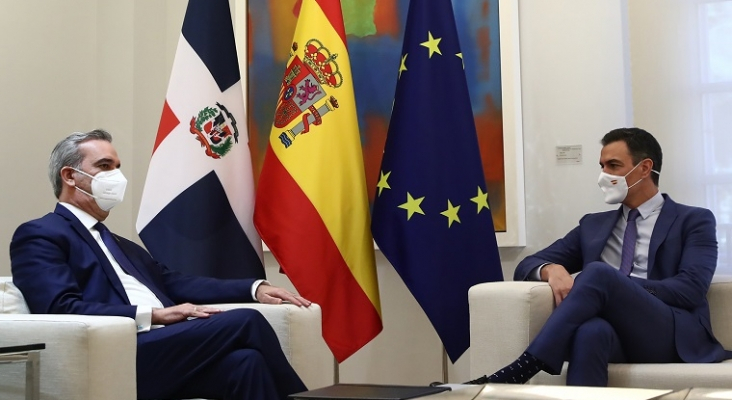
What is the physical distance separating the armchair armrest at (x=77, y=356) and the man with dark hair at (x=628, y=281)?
100 centimetres

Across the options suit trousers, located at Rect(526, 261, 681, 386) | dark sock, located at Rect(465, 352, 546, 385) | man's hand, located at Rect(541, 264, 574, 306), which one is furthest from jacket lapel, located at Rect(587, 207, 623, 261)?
dark sock, located at Rect(465, 352, 546, 385)

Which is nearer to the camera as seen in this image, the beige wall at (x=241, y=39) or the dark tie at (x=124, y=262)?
the dark tie at (x=124, y=262)

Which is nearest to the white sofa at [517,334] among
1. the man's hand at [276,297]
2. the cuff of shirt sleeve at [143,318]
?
the man's hand at [276,297]

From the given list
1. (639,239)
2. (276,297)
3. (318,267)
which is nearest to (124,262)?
(276,297)

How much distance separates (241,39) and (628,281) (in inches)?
94.0

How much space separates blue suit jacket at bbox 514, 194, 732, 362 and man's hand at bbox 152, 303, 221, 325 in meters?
1.24

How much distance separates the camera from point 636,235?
3508 mm

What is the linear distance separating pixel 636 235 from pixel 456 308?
763 mm

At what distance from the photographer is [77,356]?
2.29m

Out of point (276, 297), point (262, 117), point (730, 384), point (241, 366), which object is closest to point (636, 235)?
point (730, 384)

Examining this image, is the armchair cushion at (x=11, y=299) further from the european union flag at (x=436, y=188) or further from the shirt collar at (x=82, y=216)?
the european union flag at (x=436, y=188)

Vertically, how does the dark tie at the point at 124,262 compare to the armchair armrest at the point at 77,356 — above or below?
above

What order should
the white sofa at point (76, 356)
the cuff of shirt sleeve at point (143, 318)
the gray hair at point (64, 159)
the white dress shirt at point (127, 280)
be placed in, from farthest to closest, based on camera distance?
the gray hair at point (64, 159)
the white dress shirt at point (127, 280)
the cuff of shirt sleeve at point (143, 318)
the white sofa at point (76, 356)

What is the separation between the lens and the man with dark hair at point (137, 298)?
279 centimetres
